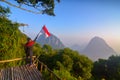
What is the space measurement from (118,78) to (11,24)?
3059 cm

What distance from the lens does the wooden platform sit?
45.3ft

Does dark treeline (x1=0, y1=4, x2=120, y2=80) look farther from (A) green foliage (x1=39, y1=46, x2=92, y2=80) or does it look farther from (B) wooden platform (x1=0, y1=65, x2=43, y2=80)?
(B) wooden platform (x1=0, y1=65, x2=43, y2=80)

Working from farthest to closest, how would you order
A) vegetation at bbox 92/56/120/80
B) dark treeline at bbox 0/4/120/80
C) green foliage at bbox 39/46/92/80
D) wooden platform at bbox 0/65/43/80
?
vegetation at bbox 92/56/120/80, green foliage at bbox 39/46/92/80, dark treeline at bbox 0/4/120/80, wooden platform at bbox 0/65/43/80

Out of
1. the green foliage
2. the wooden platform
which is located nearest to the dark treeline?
the green foliage

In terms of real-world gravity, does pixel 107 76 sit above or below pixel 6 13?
below

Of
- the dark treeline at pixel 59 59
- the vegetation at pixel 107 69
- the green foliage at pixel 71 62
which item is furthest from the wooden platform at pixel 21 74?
the vegetation at pixel 107 69

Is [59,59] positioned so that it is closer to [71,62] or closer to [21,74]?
[71,62]

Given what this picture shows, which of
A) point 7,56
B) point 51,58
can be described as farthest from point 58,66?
point 7,56

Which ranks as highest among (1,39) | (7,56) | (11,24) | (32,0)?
(32,0)

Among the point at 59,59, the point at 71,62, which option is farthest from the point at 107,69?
the point at 59,59

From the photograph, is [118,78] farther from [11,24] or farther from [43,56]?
[11,24]

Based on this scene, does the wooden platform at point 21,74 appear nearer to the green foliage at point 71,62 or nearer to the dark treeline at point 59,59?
the dark treeline at point 59,59

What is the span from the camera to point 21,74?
14297 millimetres

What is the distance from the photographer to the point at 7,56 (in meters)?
20.1
